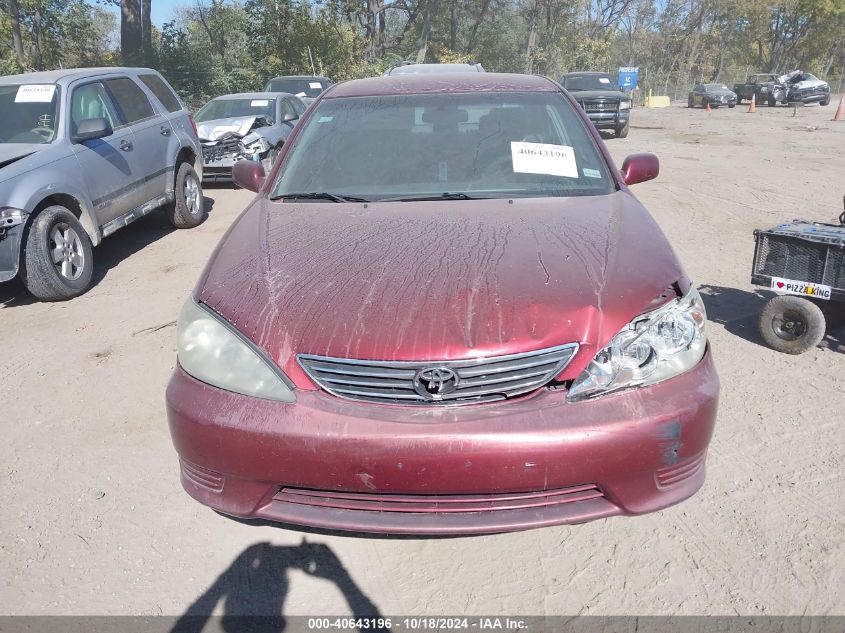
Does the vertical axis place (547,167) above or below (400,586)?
above

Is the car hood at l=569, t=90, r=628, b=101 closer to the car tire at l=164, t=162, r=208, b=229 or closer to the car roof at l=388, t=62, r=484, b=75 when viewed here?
the car roof at l=388, t=62, r=484, b=75

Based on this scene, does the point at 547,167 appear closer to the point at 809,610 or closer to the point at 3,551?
the point at 809,610

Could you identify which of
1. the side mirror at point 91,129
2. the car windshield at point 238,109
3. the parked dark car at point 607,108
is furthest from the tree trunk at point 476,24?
the side mirror at point 91,129

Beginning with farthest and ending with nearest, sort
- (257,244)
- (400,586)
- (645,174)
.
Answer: (645,174), (257,244), (400,586)

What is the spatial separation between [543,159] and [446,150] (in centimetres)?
49

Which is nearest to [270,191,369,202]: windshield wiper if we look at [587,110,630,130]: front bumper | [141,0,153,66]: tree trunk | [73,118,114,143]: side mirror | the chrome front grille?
the chrome front grille

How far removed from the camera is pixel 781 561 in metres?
2.36

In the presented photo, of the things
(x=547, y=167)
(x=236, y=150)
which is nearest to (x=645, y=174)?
(x=547, y=167)

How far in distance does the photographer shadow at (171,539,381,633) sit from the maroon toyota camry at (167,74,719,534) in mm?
326

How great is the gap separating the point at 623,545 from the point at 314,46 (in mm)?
27029

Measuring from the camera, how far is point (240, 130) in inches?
393

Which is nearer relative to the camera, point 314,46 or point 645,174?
point 645,174

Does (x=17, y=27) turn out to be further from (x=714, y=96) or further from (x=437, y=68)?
(x=714, y=96)

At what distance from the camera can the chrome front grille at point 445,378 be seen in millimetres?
1990
